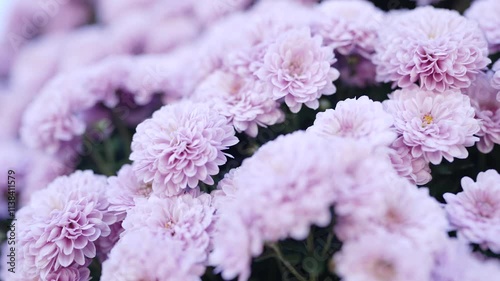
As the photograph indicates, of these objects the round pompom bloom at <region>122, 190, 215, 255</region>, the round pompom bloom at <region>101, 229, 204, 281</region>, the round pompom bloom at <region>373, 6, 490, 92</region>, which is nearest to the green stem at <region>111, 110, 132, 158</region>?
the round pompom bloom at <region>122, 190, 215, 255</region>

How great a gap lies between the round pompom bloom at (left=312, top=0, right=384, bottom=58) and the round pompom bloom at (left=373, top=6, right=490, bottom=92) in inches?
2.5

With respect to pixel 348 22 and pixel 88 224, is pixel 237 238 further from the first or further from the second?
pixel 348 22

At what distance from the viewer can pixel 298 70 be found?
0.91 meters

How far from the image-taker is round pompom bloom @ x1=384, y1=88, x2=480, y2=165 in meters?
0.79

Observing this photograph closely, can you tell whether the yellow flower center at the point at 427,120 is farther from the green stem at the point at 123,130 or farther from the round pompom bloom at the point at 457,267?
the green stem at the point at 123,130

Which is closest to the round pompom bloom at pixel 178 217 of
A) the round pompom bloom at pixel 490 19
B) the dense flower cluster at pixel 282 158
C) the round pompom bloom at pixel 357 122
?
the dense flower cluster at pixel 282 158

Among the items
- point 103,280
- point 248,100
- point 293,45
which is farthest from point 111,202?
point 293,45

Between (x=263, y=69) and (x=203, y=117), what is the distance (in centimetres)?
16

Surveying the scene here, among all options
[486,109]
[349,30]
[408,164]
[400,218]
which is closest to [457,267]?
[400,218]

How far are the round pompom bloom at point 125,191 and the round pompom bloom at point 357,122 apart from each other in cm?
34

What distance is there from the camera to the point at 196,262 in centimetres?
71

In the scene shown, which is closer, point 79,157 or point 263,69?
point 263,69

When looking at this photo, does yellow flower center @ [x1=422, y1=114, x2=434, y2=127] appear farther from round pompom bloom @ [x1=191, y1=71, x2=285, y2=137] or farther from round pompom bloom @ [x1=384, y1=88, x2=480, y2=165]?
round pompom bloom @ [x1=191, y1=71, x2=285, y2=137]

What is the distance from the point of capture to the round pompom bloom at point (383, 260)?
58cm
